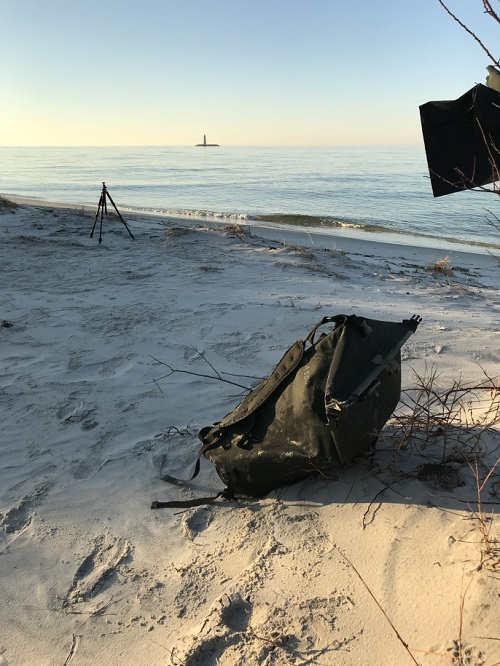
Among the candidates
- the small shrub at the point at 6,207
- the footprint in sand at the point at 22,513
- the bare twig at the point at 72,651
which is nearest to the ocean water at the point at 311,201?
the small shrub at the point at 6,207

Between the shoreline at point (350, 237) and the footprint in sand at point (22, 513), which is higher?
the shoreline at point (350, 237)

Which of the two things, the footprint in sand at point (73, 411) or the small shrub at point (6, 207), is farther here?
the small shrub at point (6, 207)

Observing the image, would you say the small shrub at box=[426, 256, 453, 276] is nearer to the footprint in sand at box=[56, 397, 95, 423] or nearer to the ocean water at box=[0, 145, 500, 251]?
the ocean water at box=[0, 145, 500, 251]

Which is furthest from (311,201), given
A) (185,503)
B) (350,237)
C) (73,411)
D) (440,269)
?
(185,503)

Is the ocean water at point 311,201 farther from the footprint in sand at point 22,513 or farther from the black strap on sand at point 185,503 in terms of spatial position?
the footprint in sand at point 22,513

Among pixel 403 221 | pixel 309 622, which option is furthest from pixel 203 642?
pixel 403 221

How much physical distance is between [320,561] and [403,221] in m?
17.5

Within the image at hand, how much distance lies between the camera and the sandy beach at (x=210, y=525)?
1.60 metres

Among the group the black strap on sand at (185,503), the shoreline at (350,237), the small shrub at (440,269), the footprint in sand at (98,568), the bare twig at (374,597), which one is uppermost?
the shoreline at (350,237)

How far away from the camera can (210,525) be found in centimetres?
218

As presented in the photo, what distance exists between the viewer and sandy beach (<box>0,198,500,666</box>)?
5.26 ft

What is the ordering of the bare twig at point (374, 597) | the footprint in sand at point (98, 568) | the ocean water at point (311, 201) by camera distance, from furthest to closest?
the ocean water at point (311, 201) → the footprint in sand at point (98, 568) → the bare twig at point (374, 597)

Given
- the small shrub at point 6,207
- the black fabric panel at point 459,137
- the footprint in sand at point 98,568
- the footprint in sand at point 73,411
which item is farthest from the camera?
the small shrub at point 6,207

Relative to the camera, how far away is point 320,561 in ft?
6.19
